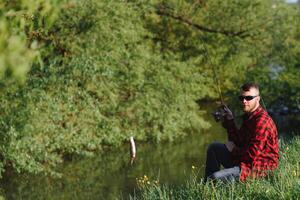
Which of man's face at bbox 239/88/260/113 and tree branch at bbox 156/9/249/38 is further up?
man's face at bbox 239/88/260/113

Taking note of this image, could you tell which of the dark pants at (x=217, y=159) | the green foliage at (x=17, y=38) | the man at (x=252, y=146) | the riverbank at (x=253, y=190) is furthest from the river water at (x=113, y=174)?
the green foliage at (x=17, y=38)

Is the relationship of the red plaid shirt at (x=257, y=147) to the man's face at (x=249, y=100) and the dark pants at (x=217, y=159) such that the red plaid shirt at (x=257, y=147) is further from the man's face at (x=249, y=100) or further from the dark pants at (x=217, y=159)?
the dark pants at (x=217, y=159)

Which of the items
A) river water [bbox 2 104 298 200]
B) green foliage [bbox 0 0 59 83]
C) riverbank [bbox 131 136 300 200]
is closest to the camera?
green foliage [bbox 0 0 59 83]

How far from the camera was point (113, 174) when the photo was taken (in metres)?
16.8

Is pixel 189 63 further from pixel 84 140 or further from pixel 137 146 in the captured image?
pixel 84 140

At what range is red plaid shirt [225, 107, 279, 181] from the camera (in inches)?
298

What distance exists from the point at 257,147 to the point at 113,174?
31.4 feet

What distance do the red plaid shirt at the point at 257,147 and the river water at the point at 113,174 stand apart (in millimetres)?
5212

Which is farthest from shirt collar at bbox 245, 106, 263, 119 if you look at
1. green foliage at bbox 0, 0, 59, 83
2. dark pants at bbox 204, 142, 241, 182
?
green foliage at bbox 0, 0, 59, 83

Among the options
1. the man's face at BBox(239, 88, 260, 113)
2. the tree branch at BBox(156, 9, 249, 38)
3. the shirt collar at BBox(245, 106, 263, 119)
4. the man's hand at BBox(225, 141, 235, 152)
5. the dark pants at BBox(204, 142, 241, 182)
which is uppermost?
the man's face at BBox(239, 88, 260, 113)

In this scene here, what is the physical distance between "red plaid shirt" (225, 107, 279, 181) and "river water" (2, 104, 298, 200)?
205 inches

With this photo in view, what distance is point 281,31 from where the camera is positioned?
29172 millimetres

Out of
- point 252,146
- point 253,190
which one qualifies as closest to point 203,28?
point 252,146

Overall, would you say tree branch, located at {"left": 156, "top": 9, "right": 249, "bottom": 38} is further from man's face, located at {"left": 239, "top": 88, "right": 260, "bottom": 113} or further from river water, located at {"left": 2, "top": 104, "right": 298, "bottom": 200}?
man's face, located at {"left": 239, "top": 88, "right": 260, "bottom": 113}
